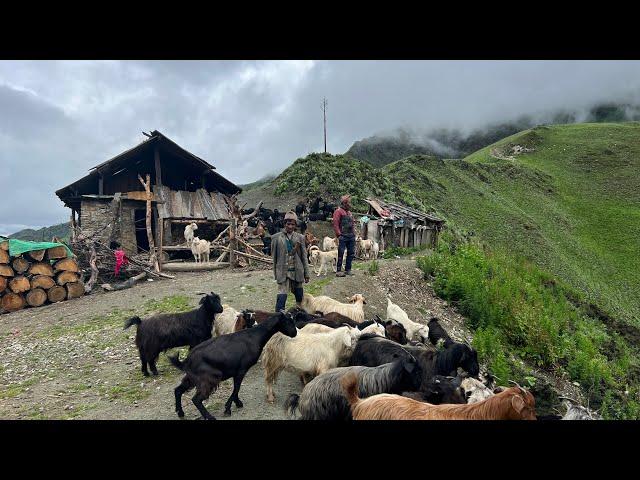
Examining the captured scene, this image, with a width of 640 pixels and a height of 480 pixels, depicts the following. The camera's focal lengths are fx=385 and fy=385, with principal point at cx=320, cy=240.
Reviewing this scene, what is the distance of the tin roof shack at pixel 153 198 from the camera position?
19.9 meters

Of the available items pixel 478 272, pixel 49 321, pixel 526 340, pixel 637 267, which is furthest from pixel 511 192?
pixel 49 321

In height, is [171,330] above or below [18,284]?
below

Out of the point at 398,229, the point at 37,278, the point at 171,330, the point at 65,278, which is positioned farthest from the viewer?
the point at 398,229

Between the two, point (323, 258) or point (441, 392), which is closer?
point (441, 392)

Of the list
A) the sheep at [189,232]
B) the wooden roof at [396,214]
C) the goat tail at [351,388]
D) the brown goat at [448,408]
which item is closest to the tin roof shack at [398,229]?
the wooden roof at [396,214]

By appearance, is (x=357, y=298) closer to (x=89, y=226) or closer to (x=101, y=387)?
(x=101, y=387)

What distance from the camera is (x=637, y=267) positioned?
3166 cm

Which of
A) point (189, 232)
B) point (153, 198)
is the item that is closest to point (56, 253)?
point (189, 232)

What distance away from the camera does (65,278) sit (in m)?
13.6

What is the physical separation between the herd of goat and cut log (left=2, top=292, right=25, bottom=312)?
8924mm

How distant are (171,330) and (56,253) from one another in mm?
9359

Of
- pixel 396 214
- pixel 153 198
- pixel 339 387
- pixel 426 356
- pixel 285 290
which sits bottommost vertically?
pixel 426 356

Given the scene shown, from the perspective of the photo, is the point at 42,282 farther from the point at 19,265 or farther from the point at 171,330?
the point at 171,330
